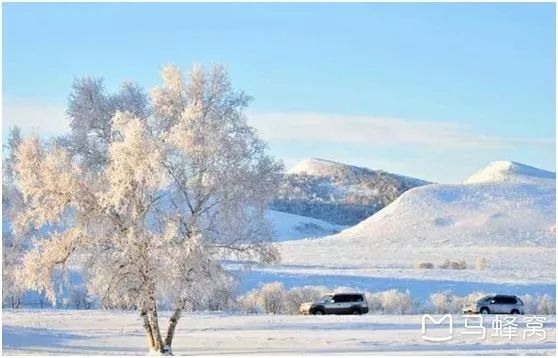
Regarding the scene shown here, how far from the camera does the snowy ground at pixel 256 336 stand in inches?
1006

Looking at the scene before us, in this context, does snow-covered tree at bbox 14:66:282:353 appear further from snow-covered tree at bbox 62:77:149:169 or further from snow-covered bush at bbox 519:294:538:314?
snow-covered bush at bbox 519:294:538:314

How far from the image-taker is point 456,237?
95.4m

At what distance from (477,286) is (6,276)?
3351 centimetres

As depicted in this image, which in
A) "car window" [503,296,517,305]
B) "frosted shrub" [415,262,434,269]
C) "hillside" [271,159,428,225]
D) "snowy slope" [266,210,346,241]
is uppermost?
"hillside" [271,159,428,225]

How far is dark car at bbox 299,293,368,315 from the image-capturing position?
41.7 metres

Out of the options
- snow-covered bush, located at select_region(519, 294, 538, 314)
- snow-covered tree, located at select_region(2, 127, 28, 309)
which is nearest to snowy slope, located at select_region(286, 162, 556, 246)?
snow-covered bush, located at select_region(519, 294, 538, 314)

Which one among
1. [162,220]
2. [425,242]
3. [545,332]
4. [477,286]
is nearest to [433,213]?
[425,242]

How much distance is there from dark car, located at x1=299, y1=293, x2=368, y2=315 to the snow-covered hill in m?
17.0

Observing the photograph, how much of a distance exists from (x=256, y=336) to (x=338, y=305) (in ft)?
45.0

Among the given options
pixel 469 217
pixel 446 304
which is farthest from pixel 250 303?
pixel 469 217

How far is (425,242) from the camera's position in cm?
9181

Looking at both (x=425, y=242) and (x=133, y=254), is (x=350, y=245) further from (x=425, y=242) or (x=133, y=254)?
(x=133, y=254)

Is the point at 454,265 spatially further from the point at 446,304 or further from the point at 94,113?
the point at 94,113

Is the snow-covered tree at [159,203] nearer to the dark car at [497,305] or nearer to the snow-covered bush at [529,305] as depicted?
the dark car at [497,305]
